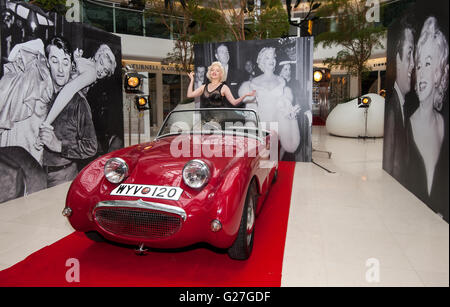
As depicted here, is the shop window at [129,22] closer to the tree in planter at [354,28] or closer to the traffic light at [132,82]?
the tree in planter at [354,28]

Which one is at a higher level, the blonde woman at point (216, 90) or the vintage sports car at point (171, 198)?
the blonde woman at point (216, 90)

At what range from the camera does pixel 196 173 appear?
7.22 feet

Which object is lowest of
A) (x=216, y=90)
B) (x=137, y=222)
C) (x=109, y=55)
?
(x=137, y=222)

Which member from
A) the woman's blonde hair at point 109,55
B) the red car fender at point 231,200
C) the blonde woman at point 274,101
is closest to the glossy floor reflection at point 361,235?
the red car fender at point 231,200

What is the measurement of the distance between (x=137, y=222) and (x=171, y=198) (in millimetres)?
291

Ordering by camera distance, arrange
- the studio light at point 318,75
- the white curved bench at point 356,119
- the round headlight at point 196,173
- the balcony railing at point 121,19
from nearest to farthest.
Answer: the round headlight at point 196,173, the studio light at point 318,75, the white curved bench at point 356,119, the balcony railing at point 121,19

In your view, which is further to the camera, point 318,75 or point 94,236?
point 318,75

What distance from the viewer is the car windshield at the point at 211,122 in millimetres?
3490

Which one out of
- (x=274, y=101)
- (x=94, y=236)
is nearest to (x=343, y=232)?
(x=94, y=236)

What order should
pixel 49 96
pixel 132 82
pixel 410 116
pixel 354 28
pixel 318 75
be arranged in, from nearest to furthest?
→ pixel 410 116
pixel 49 96
pixel 132 82
pixel 318 75
pixel 354 28

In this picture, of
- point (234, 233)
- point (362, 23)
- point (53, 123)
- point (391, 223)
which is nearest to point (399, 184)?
point (391, 223)

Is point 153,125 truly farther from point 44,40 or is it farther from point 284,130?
point 44,40

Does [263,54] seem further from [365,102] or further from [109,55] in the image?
[365,102]

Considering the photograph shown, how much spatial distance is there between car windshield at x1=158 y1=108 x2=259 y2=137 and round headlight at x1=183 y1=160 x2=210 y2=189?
1.21m
